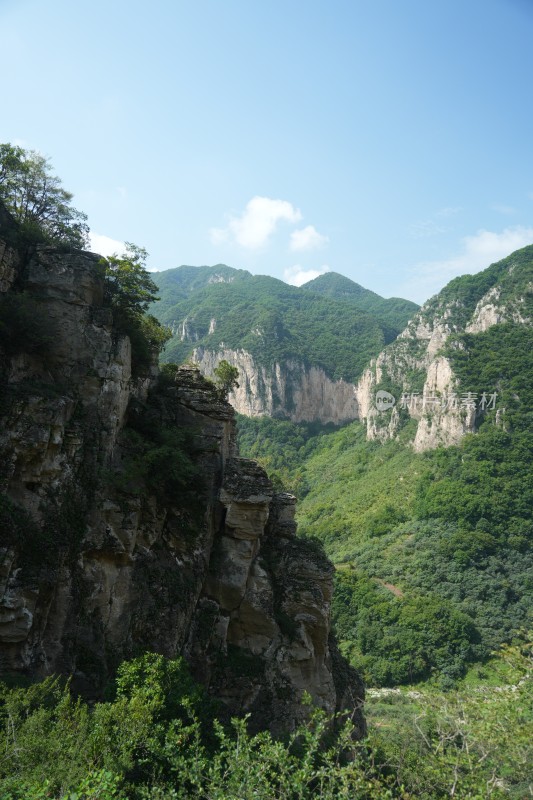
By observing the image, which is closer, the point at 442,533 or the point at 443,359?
the point at 442,533

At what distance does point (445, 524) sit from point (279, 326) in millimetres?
93702

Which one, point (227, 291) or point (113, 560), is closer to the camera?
point (113, 560)

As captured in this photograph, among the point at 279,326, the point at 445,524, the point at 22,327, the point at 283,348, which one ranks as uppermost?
the point at 279,326

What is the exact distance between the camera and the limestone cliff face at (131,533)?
1416cm

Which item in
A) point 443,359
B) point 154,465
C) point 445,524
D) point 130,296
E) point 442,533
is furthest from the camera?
point 443,359

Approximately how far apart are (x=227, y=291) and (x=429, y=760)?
17323 cm

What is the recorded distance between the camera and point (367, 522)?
232ft

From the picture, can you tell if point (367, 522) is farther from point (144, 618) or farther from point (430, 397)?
point (144, 618)

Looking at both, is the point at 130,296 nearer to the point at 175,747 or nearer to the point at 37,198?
the point at 37,198

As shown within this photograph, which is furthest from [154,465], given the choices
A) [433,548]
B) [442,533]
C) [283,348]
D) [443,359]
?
[283,348]

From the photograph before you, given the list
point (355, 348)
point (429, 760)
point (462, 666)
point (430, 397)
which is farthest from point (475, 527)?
point (355, 348)

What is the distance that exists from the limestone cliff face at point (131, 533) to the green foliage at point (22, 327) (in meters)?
0.15

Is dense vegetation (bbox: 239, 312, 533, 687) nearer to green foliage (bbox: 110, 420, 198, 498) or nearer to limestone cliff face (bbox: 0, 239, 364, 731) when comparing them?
limestone cliff face (bbox: 0, 239, 364, 731)

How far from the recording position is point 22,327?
15.9 meters
